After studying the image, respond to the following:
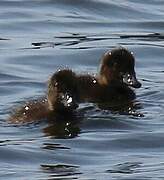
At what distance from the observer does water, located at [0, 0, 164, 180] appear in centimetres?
906

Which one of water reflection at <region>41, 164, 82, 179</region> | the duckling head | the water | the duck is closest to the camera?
water reflection at <region>41, 164, 82, 179</region>

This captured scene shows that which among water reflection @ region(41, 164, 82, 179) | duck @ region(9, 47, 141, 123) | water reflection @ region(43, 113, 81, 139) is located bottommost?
water reflection @ region(41, 164, 82, 179)

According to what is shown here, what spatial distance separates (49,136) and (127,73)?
1.91 meters

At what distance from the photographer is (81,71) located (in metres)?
12.8

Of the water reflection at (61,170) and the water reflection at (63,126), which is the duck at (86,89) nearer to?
the water reflection at (63,126)

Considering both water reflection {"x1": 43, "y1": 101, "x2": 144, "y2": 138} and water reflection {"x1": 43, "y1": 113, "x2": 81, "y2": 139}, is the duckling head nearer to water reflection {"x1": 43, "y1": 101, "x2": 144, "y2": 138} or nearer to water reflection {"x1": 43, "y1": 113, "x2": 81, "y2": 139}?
water reflection {"x1": 43, "y1": 101, "x2": 144, "y2": 138}

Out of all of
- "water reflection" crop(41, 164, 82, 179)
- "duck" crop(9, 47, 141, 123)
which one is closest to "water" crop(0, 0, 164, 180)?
"water reflection" crop(41, 164, 82, 179)

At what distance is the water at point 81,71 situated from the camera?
9.06 metres

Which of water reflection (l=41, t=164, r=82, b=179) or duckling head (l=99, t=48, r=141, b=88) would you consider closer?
water reflection (l=41, t=164, r=82, b=179)

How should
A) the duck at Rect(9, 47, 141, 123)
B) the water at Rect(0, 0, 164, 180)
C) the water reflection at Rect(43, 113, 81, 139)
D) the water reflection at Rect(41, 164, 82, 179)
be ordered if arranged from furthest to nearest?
the duck at Rect(9, 47, 141, 123)
the water reflection at Rect(43, 113, 81, 139)
the water at Rect(0, 0, 164, 180)
the water reflection at Rect(41, 164, 82, 179)

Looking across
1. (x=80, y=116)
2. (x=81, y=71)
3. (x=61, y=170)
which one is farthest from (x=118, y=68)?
(x=61, y=170)

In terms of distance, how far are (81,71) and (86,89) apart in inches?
58.0

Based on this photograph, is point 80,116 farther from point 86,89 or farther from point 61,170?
point 61,170

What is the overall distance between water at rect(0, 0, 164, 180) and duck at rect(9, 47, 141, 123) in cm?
13
